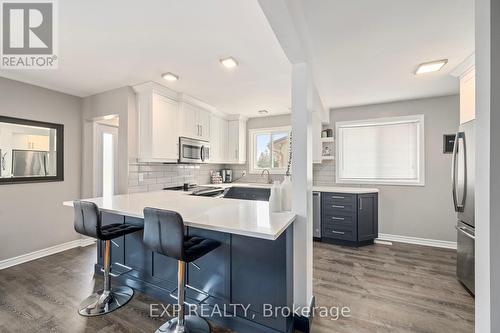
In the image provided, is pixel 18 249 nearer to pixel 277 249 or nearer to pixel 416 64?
pixel 277 249

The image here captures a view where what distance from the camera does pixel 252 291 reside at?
1.65 metres

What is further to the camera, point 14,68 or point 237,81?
point 237,81

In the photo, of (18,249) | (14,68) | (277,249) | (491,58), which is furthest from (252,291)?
(14,68)

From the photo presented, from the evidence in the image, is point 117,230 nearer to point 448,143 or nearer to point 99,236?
point 99,236

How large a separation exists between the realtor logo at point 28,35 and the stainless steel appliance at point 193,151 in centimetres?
177

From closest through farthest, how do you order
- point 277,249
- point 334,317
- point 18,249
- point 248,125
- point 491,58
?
point 491,58 → point 277,249 → point 334,317 → point 18,249 → point 248,125

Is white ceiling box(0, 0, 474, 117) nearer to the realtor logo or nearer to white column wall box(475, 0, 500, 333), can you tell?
the realtor logo

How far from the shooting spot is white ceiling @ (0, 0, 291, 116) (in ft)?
5.19

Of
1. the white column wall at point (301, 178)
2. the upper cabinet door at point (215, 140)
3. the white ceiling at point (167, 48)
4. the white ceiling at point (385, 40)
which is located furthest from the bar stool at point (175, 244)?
the upper cabinet door at point (215, 140)

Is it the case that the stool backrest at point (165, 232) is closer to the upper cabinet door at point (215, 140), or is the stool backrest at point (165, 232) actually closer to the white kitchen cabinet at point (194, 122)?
the white kitchen cabinet at point (194, 122)

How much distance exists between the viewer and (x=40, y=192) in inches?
121

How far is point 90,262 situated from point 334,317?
299 cm

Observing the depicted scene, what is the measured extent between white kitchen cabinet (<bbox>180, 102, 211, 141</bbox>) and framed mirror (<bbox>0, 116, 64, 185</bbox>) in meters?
1.78

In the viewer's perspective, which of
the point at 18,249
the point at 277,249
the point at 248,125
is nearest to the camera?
the point at 277,249
